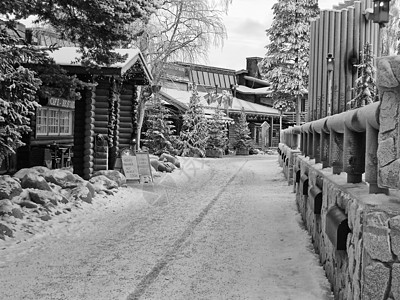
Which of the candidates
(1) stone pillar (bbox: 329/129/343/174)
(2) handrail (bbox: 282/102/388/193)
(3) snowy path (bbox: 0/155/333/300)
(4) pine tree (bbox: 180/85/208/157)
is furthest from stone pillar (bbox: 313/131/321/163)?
(4) pine tree (bbox: 180/85/208/157)

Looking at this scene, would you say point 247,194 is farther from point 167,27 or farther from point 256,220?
point 167,27

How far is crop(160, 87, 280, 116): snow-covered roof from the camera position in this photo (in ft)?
108

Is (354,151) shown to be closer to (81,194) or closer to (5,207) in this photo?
(5,207)

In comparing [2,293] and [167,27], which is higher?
[167,27]

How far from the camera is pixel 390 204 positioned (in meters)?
2.85

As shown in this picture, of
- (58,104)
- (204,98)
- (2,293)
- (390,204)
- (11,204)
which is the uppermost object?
(204,98)

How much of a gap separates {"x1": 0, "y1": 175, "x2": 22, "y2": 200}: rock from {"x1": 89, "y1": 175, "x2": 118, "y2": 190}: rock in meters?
3.07

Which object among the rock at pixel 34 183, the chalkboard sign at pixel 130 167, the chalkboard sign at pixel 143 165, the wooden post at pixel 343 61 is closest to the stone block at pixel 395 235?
the rock at pixel 34 183

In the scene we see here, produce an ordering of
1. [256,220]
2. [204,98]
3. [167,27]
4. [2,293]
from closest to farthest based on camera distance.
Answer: [2,293] < [256,220] < [167,27] < [204,98]

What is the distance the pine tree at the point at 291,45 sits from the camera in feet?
102

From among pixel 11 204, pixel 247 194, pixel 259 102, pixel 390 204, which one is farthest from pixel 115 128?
pixel 259 102

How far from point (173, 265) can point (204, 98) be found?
3322 cm

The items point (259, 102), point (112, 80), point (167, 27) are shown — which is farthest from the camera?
point (259, 102)

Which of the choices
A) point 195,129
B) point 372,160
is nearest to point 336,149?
point 372,160
